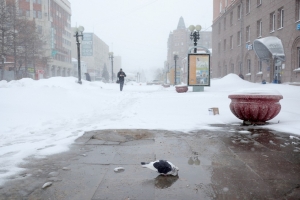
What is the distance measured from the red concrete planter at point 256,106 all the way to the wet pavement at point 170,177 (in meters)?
1.04

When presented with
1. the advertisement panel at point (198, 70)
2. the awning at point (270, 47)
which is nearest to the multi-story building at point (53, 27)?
the awning at point (270, 47)

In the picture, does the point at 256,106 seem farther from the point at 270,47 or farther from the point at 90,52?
the point at 90,52

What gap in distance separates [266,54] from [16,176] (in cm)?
2396

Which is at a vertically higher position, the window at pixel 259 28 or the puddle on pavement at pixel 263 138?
the window at pixel 259 28

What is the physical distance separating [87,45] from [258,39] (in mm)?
97011

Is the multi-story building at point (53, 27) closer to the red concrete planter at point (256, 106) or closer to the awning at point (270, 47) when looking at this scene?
the awning at point (270, 47)

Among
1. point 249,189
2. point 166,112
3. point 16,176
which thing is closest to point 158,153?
point 249,189

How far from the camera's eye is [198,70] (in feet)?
56.6

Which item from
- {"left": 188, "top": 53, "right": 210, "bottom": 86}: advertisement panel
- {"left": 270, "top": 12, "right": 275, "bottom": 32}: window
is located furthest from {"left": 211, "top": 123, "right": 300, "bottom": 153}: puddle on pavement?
{"left": 270, "top": 12, "right": 275, "bottom": 32}: window

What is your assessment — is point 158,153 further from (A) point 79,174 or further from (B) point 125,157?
(A) point 79,174

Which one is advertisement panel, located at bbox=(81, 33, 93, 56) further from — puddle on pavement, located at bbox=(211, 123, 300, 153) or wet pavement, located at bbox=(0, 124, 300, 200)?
wet pavement, located at bbox=(0, 124, 300, 200)

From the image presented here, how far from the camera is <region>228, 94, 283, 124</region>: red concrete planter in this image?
5.87 m

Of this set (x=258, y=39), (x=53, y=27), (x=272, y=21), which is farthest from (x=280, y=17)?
(x=53, y=27)

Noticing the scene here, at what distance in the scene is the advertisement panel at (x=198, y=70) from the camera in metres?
17.1
